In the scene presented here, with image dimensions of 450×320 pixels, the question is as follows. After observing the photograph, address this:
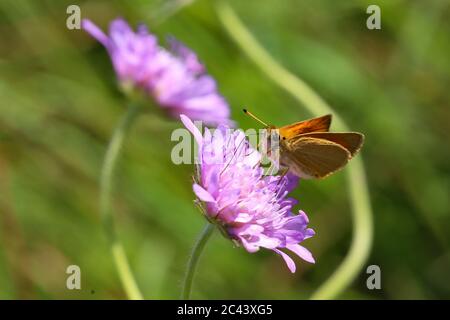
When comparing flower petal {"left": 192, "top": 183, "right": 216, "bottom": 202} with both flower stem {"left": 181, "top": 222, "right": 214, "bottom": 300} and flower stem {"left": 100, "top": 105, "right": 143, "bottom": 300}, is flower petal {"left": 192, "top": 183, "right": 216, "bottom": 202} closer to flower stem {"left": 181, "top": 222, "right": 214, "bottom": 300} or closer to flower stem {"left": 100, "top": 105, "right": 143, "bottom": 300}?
flower stem {"left": 181, "top": 222, "right": 214, "bottom": 300}

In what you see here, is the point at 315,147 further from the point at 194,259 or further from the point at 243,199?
the point at 194,259

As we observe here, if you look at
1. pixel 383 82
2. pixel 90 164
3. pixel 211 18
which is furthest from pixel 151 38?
pixel 383 82

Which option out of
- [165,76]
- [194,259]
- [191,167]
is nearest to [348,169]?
[165,76]

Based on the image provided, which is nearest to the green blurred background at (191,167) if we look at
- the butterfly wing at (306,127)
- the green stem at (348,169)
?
the green stem at (348,169)

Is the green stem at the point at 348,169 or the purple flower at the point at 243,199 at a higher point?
the green stem at the point at 348,169

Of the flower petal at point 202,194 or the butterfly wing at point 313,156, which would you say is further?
the butterfly wing at point 313,156

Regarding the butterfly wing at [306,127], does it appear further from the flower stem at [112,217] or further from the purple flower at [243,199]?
the flower stem at [112,217]

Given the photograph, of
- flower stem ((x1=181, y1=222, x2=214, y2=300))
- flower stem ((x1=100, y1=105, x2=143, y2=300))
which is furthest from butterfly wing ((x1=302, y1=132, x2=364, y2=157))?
flower stem ((x1=100, y1=105, x2=143, y2=300))
